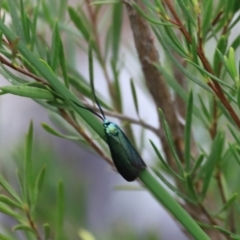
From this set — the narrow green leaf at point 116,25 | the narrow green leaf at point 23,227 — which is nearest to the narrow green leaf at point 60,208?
the narrow green leaf at point 23,227

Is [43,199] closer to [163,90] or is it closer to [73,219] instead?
[73,219]

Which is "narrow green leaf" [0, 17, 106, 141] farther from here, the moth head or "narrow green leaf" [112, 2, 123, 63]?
"narrow green leaf" [112, 2, 123, 63]

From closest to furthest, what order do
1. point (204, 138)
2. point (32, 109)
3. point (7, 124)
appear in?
point (204, 138)
point (7, 124)
point (32, 109)

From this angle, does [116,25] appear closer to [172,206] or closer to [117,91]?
[117,91]

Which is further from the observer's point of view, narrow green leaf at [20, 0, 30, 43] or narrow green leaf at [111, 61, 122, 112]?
narrow green leaf at [111, 61, 122, 112]

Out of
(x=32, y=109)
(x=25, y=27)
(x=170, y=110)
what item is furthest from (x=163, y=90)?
(x=32, y=109)

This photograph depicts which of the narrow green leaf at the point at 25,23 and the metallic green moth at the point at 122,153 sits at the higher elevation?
the narrow green leaf at the point at 25,23

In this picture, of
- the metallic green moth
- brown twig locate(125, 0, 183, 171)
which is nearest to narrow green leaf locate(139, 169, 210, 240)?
the metallic green moth

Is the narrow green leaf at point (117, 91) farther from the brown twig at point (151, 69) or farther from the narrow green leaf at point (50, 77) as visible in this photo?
the narrow green leaf at point (50, 77)
